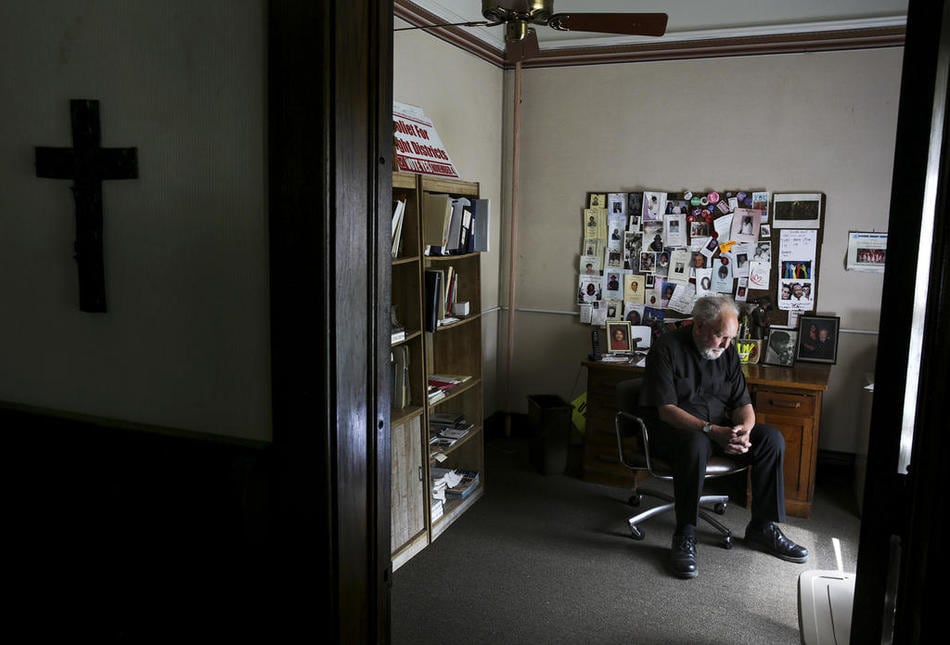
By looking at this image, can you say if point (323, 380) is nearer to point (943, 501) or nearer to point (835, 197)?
point (943, 501)

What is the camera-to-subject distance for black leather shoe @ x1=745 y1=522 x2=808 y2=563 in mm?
3568

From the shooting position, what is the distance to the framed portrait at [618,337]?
478 cm

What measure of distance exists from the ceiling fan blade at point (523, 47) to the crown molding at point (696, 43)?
73cm

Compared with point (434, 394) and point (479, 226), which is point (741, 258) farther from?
point (434, 394)

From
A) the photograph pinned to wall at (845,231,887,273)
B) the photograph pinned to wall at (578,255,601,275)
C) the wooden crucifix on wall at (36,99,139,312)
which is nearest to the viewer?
the wooden crucifix on wall at (36,99,139,312)

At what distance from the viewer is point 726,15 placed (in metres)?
4.61

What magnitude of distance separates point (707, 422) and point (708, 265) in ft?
4.80

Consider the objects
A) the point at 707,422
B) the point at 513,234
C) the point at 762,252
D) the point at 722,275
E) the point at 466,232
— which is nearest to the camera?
the point at 707,422

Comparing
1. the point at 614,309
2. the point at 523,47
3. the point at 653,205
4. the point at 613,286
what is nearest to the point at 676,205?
the point at 653,205

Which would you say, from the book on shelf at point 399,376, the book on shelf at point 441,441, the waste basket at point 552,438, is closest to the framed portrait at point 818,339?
the waste basket at point 552,438

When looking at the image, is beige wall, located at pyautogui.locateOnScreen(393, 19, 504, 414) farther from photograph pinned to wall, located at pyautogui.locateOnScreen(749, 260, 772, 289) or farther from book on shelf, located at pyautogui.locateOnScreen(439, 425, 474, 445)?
photograph pinned to wall, located at pyautogui.locateOnScreen(749, 260, 772, 289)

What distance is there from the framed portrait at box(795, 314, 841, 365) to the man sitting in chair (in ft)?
3.33

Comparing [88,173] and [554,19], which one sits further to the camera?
[554,19]

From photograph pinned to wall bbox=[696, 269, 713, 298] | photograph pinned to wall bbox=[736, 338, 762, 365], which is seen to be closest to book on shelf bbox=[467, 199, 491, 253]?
photograph pinned to wall bbox=[696, 269, 713, 298]
